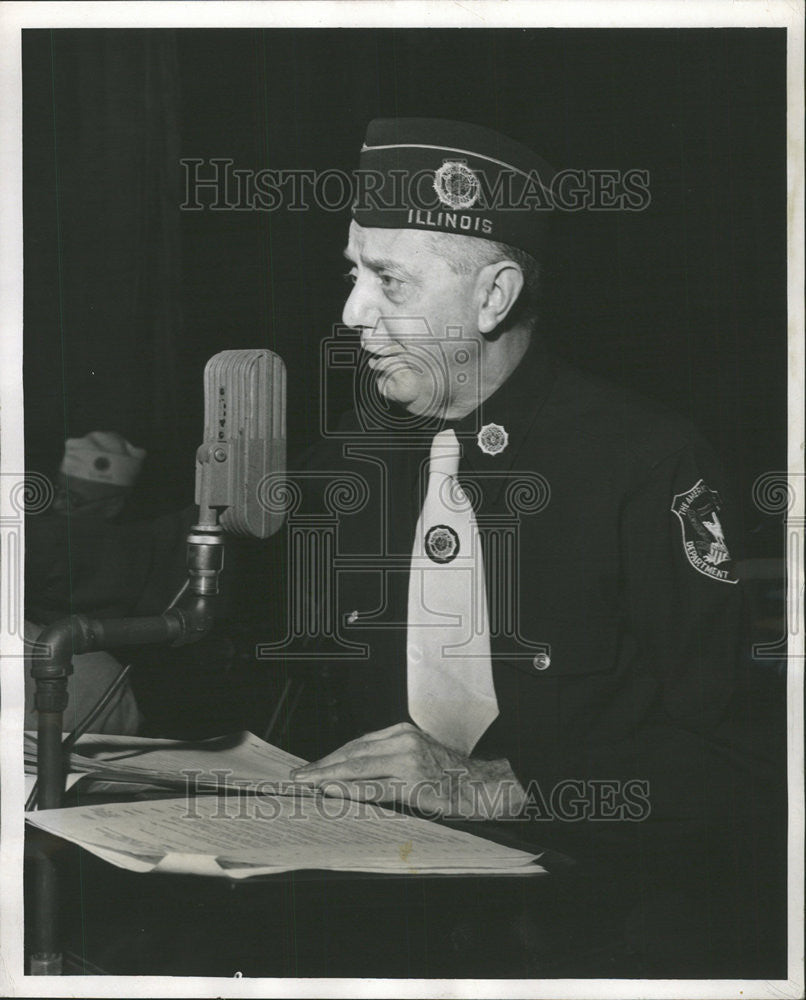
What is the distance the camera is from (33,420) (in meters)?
2.13

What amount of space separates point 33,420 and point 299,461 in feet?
1.69

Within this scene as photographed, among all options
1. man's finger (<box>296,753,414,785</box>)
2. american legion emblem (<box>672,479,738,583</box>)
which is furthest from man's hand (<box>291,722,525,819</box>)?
american legion emblem (<box>672,479,738,583</box>)

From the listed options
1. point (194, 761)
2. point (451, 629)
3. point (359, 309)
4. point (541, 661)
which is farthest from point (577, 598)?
point (194, 761)

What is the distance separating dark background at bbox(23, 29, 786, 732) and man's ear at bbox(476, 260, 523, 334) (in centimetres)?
7

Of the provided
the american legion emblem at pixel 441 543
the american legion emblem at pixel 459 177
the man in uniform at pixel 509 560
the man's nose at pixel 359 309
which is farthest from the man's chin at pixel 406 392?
the american legion emblem at pixel 459 177

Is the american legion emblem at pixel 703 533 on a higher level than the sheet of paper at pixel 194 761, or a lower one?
higher

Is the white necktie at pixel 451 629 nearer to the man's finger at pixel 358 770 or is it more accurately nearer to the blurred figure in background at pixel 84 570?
the man's finger at pixel 358 770

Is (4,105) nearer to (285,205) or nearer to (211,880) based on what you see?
(285,205)

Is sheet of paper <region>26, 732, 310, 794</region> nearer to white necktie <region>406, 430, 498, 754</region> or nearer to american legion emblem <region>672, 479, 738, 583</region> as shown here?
white necktie <region>406, 430, 498, 754</region>

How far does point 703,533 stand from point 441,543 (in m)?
0.48

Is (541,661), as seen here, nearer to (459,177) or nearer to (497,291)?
(497,291)

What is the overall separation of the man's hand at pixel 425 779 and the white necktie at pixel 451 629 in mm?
31

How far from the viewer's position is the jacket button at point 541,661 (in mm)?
2076

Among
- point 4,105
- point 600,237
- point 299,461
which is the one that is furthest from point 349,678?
point 4,105
